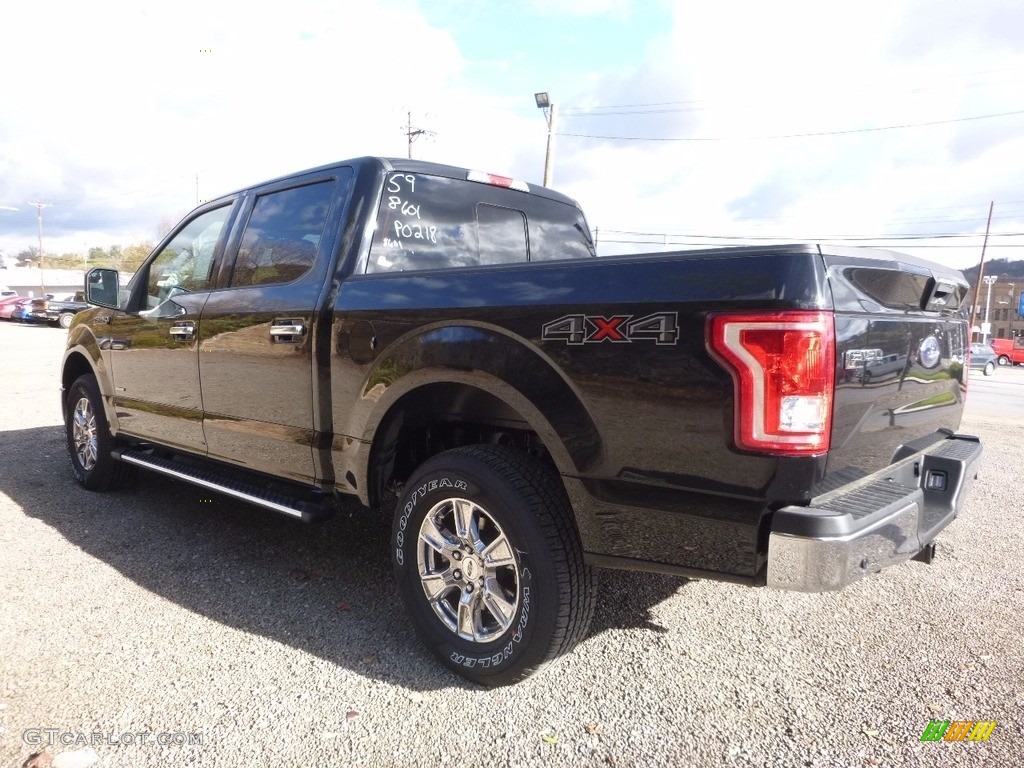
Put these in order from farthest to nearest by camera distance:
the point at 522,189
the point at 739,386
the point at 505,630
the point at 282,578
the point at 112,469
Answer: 1. the point at 112,469
2. the point at 522,189
3. the point at 282,578
4. the point at 505,630
5. the point at 739,386

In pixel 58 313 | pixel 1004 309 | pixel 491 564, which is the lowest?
pixel 1004 309

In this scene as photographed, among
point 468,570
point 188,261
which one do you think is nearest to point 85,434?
point 188,261

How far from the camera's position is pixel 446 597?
9.27 ft

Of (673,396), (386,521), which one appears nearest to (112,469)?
(386,521)

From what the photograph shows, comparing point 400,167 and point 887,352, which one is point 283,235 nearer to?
point 400,167

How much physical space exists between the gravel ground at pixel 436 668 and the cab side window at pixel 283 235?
1547 millimetres

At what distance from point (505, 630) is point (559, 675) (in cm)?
35

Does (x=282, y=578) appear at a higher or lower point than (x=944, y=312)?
lower

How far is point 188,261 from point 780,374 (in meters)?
3.65

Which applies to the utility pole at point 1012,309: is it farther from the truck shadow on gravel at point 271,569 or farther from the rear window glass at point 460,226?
the truck shadow on gravel at point 271,569

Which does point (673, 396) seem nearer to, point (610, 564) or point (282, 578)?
point (610, 564)

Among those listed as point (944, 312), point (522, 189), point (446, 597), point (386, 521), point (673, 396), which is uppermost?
point (522, 189)

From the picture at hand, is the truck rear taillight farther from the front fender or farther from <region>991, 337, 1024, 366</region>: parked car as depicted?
<region>991, 337, 1024, 366</region>: parked car

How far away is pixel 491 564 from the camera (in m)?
2.61
